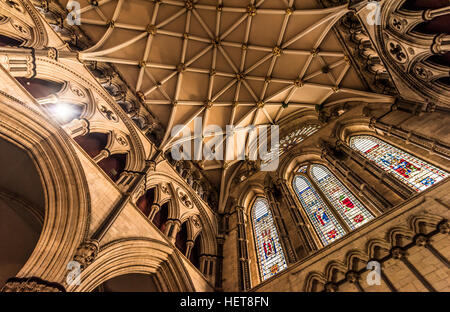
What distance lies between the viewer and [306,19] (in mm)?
11945

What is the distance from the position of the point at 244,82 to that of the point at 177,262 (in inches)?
365

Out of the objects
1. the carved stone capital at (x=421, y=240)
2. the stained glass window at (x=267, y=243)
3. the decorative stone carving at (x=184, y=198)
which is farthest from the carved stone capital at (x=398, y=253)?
the decorative stone carving at (x=184, y=198)

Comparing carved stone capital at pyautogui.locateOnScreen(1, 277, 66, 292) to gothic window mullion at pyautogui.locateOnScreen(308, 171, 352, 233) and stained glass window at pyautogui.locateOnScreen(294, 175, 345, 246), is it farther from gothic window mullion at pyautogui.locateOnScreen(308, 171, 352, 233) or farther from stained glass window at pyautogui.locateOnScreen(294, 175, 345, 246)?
gothic window mullion at pyautogui.locateOnScreen(308, 171, 352, 233)

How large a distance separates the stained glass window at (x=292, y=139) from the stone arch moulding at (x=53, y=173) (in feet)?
29.9

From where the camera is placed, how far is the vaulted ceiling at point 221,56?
1156 centimetres

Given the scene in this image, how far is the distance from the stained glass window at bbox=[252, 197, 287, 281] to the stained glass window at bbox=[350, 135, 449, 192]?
403 cm

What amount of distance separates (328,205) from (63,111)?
330 inches

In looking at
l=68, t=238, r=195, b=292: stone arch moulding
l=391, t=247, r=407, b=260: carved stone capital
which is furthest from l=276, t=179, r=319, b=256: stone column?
l=68, t=238, r=195, b=292: stone arch moulding

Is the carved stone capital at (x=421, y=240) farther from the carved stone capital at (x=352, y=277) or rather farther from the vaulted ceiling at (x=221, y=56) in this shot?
the vaulted ceiling at (x=221, y=56)

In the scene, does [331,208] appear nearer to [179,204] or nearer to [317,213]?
[317,213]

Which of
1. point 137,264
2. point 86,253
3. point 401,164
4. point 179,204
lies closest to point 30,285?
point 86,253

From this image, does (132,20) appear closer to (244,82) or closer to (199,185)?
(244,82)

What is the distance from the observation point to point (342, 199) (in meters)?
8.49

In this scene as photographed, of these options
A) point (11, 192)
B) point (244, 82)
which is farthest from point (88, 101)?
point (244, 82)
